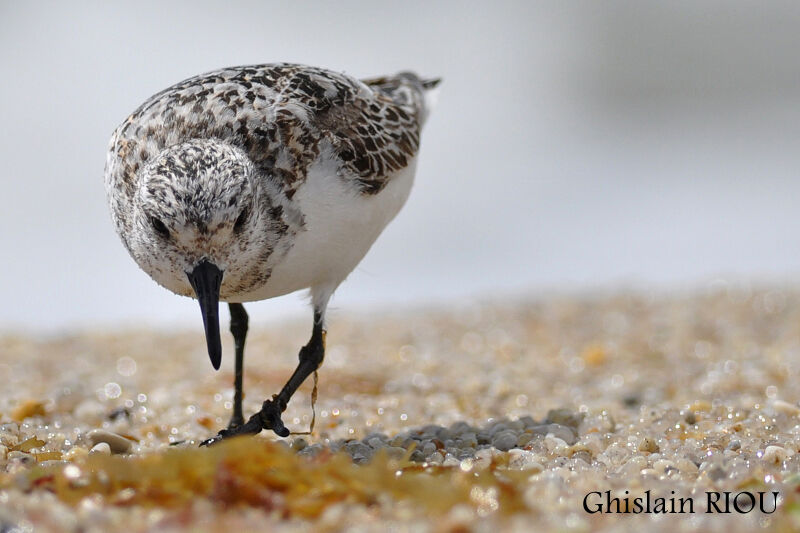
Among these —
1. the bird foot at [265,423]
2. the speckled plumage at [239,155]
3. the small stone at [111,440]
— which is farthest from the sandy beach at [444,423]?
the speckled plumage at [239,155]

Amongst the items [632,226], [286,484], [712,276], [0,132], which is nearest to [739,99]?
[632,226]

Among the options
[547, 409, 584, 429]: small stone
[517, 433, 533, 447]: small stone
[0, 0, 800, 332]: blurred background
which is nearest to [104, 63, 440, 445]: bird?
[517, 433, 533, 447]: small stone

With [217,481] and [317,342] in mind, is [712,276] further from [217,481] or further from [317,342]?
[217,481]

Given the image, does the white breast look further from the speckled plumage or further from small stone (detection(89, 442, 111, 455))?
small stone (detection(89, 442, 111, 455))

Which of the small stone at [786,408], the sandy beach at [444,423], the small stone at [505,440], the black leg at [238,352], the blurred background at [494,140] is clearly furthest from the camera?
the blurred background at [494,140]

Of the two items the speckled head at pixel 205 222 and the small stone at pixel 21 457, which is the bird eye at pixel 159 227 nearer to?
the speckled head at pixel 205 222

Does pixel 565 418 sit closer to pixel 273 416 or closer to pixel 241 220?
pixel 273 416
